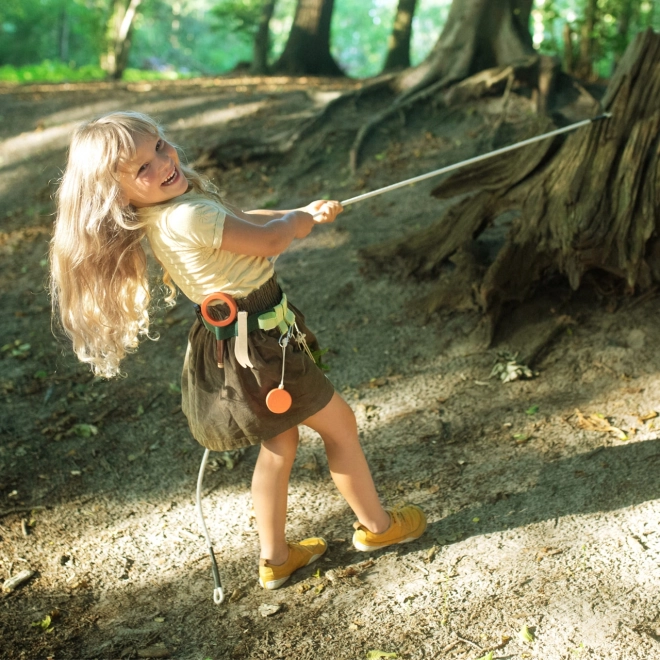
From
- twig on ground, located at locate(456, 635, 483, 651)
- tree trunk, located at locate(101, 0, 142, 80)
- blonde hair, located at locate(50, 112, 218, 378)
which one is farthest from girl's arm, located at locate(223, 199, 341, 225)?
tree trunk, located at locate(101, 0, 142, 80)

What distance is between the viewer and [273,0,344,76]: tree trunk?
434 inches

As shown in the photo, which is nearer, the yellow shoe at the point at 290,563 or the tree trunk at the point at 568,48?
the yellow shoe at the point at 290,563

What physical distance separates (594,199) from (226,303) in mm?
2308

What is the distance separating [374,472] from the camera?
314 cm

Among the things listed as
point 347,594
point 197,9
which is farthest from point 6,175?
point 197,9

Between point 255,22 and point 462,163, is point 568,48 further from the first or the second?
point 255,22

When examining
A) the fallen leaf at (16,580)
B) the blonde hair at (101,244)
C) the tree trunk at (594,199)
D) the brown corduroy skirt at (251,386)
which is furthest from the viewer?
the tree trunk at (594,199)

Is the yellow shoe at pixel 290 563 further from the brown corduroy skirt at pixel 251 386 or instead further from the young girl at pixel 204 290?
the brown corduroy skirt at pixel 251 386

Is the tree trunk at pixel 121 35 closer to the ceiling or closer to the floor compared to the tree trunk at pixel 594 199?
closer to the ceiling

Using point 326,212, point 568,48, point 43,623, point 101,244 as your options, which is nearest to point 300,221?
point 326,212

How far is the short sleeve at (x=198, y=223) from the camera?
2.00m

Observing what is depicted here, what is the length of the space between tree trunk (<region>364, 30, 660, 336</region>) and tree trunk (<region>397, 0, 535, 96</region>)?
2.88 m

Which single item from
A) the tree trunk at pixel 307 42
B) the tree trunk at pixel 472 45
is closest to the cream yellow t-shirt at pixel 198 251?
the tree trunk at pixel 472 45

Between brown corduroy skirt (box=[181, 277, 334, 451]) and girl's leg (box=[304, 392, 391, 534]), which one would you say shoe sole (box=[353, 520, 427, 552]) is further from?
brown corduroy skirt (box=[181, 277, 334, 451])
